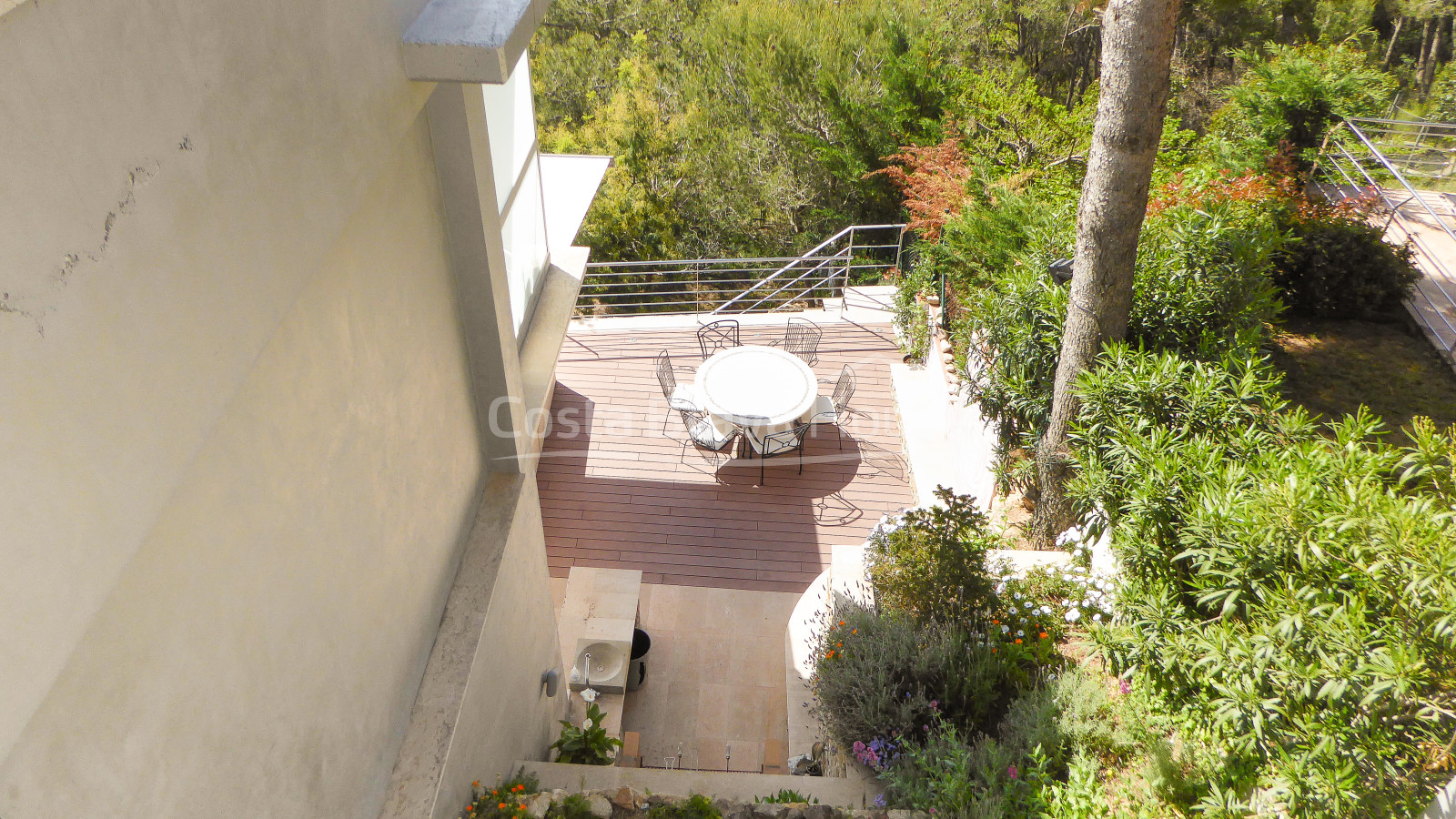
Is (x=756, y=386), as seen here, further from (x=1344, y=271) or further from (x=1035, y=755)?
(x=1344, y=271)

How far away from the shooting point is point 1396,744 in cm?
316

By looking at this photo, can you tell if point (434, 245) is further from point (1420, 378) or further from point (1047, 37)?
point (1047, 37)

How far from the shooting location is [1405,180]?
27.7 ft

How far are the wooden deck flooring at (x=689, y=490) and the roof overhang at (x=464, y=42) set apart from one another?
17.9ft

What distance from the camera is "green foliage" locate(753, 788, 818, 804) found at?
14.4 feet

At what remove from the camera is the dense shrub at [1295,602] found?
302 centimetres

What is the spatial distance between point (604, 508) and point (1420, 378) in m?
7.37

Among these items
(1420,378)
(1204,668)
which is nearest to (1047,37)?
(1420,378)

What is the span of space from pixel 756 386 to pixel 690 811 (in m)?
4.98

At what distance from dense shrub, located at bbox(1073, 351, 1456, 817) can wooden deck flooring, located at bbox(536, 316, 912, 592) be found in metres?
3.59

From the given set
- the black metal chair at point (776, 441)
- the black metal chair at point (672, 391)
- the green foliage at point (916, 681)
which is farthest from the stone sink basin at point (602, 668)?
the black metal chair at point (672, 391)

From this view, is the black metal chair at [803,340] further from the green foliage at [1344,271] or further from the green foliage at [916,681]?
the green foliage at [916,681]

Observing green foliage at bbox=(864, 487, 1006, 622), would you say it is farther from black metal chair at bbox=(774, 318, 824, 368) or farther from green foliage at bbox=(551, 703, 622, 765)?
black metal chair at bbox=(774, 318, 824, 368)

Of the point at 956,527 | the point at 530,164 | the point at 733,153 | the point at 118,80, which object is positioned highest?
the point at 118,80
